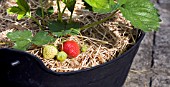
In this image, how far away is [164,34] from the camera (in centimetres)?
192

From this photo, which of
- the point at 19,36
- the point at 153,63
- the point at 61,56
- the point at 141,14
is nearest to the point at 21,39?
Result: the point at 19,36

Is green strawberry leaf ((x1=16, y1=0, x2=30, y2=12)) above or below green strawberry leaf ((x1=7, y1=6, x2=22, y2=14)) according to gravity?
above

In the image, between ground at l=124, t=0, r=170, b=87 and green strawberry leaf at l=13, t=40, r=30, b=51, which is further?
ground at l=124, t=0, r=170, b=87

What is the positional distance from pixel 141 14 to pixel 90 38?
0.63ft

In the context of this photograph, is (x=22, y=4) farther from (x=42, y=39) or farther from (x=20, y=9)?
(x=42, y=39)

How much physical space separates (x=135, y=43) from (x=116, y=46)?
61 millimetres

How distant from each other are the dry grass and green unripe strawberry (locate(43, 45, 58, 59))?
19 millimetres

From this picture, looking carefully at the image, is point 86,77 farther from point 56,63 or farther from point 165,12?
point 165,12

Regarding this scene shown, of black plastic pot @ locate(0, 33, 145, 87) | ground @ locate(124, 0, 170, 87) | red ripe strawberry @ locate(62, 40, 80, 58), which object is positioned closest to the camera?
black plastic pot @ locate(0, 33, 145, 87)

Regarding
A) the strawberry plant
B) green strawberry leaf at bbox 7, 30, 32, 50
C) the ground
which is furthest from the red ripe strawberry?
the ground

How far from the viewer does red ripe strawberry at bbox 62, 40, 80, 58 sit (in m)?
1.10

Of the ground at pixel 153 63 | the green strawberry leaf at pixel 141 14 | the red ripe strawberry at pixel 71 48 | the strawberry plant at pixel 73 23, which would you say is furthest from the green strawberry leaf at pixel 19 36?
the ground at pixel 153 63

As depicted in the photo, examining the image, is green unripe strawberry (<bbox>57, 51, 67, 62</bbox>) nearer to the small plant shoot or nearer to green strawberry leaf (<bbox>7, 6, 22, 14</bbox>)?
the small plant shoot

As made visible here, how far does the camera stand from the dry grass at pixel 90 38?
1.13 metres
